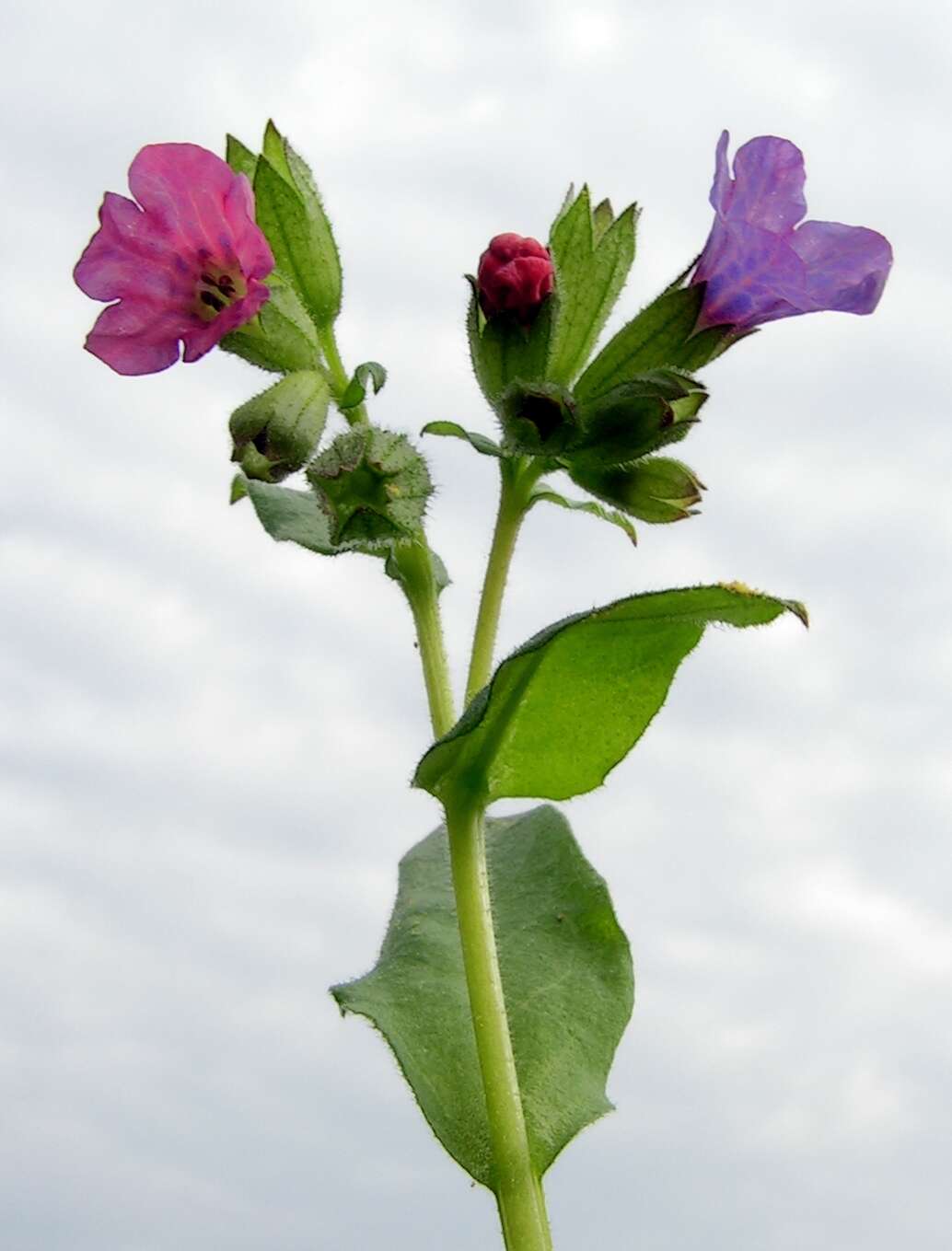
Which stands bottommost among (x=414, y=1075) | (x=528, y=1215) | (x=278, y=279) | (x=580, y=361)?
(x=528, y=1215)

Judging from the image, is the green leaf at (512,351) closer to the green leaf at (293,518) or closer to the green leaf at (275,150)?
the green leaf at (293,518)

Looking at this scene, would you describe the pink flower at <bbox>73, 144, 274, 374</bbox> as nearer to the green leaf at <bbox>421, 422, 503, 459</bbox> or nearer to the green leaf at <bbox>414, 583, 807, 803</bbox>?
the green leaf at <bbox>421, 422, 503, 459</bbox>

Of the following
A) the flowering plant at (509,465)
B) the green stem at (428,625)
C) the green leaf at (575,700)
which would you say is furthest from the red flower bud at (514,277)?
the green leaf at (575,700)

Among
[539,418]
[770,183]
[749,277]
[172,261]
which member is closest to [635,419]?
[539,418]

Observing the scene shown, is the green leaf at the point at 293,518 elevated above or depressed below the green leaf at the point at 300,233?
below

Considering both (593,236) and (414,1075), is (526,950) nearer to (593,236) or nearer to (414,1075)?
(414,1075)

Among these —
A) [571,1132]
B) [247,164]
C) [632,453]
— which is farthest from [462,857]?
[247,164]
